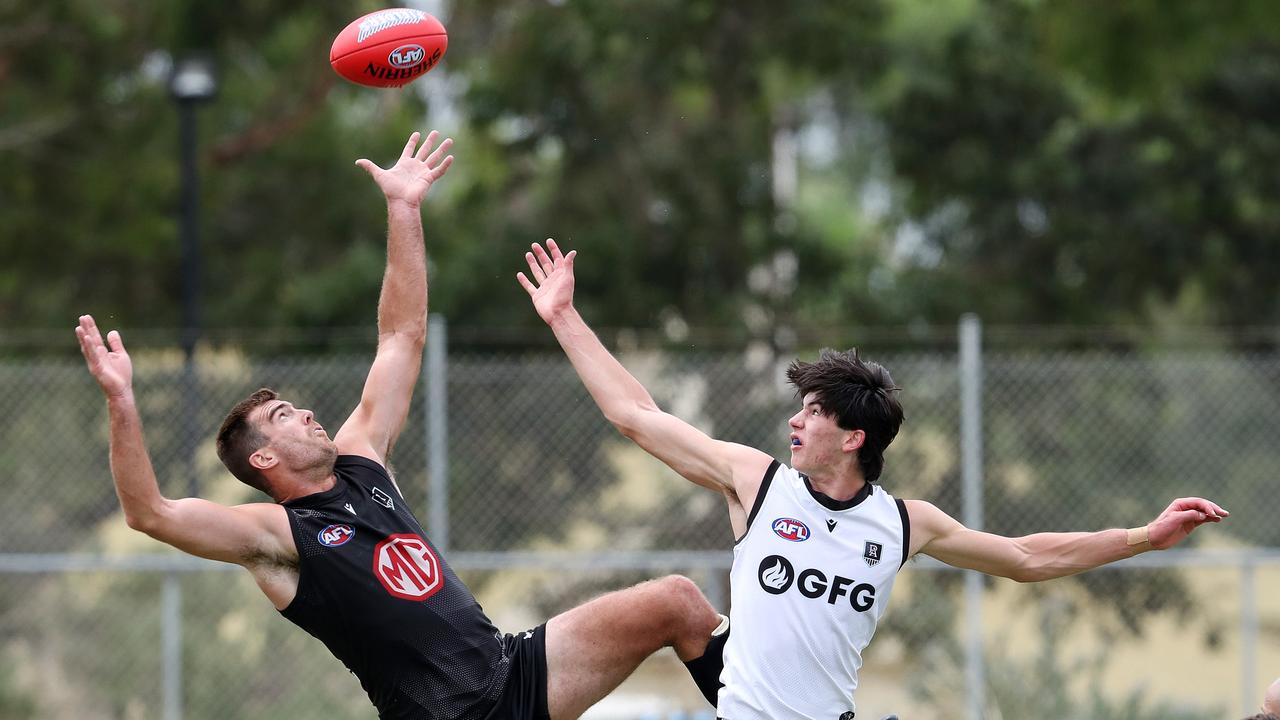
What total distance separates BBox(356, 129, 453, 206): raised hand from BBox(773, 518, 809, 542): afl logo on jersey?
183 cm

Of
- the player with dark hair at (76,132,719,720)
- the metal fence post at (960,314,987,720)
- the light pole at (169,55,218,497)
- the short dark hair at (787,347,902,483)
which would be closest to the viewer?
the short dark hair at (787,347,902,483)

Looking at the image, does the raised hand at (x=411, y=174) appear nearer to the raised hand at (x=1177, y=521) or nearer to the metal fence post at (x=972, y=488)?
the raised hand at (x=1177, y=521)

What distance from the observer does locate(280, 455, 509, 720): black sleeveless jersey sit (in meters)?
5.11

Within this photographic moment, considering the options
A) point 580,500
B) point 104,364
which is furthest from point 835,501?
point 580,500

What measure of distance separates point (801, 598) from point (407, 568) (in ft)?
4.68

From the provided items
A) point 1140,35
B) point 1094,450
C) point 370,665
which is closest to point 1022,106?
point 1140,35

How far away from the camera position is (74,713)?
10.0 meters

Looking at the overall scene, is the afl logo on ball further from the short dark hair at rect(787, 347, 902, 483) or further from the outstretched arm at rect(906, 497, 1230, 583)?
A: the outstretched arm at rect(906, 497, 1230, 583)

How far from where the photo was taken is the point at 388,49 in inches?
239

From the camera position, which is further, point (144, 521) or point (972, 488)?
point (972, 488)

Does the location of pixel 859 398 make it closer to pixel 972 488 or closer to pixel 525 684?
pixel 525 684

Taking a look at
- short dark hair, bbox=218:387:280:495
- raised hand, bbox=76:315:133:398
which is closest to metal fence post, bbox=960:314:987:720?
short dark hair, bbox=218:387:280:495

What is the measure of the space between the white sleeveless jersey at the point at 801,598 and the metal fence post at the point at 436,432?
192 inches

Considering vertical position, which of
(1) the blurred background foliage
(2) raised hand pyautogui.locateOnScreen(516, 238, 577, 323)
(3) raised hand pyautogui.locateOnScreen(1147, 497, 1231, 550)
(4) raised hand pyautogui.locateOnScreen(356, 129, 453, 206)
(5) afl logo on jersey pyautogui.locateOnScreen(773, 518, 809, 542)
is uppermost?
(1) the blurred background foliage
